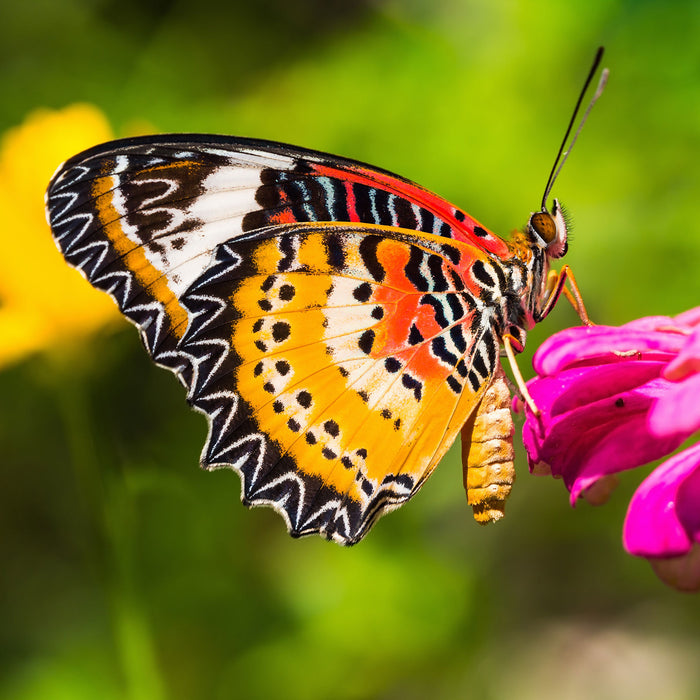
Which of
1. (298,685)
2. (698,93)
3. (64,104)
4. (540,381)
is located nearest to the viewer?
(540,381)

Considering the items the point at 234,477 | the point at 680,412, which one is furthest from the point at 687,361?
the point at 234,477

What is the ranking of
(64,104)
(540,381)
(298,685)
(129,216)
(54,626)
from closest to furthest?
1. (540,381)
2. (129,216)
3. (298,685)
4. (54,626)
5. (64,104)

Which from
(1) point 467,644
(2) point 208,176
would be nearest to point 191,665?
(1) point 467,644

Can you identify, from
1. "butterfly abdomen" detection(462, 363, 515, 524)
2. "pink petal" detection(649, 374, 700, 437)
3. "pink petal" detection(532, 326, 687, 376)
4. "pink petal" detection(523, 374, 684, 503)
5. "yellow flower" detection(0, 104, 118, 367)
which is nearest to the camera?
"pink petal" detection(649, 374, 700, 437)

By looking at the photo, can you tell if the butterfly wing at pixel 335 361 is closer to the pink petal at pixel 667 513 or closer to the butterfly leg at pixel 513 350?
the butterfly leg at pixel 513 350

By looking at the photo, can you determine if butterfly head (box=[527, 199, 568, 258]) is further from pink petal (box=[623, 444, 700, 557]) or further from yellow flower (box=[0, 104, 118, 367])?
yellow flower (box=[0, 104, 118, 367])

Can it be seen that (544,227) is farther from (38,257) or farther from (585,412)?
(38,257)

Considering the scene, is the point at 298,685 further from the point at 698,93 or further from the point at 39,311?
the point at 698,93

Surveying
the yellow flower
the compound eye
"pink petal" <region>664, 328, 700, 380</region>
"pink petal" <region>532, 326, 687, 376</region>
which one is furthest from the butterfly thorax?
the yellow flower
